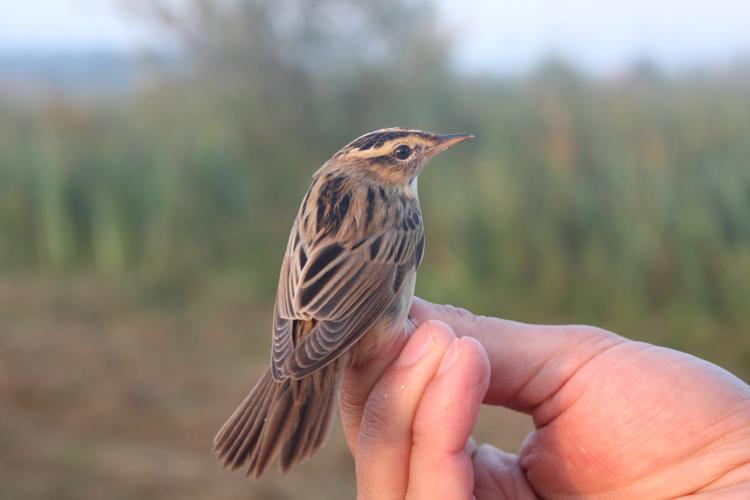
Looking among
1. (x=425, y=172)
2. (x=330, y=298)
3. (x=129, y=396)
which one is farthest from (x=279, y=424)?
(x=425, y=172)

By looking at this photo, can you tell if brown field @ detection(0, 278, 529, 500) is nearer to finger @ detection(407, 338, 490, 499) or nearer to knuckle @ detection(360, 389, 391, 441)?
knuckle @ detection(360, 389, 391, 441)

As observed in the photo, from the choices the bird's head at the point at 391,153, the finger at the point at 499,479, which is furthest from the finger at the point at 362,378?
the bird's head at the point at 391,153

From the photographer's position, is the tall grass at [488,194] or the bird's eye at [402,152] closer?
the bird's eye at [402,152]

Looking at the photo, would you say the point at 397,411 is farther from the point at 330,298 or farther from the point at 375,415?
the point at 330,298

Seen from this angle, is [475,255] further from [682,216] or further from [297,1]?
[297,1]

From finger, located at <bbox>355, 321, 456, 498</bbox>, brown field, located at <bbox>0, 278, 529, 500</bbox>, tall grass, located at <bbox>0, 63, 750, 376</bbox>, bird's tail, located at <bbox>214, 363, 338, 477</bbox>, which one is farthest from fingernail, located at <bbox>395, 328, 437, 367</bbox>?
tall grass, located at <bbox>0, 63, 750, 376</bbox>

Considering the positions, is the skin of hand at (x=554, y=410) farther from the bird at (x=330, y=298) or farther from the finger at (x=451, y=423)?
the bird at (x=330, y=298)
